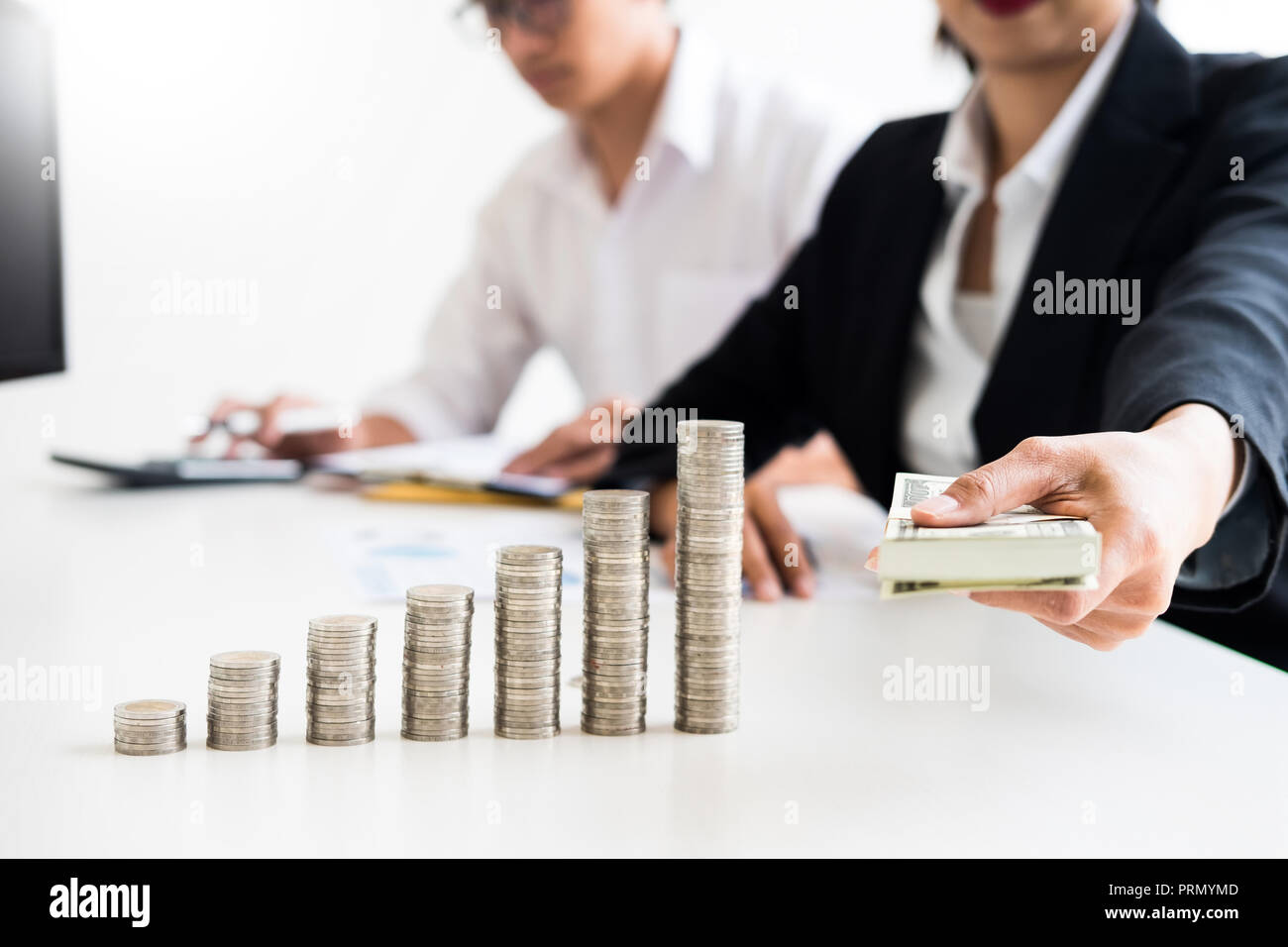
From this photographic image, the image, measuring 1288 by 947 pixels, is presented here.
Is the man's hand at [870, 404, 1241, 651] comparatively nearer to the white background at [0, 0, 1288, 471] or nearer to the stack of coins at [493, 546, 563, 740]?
the stack of coins at [493, 546, 563, 740]

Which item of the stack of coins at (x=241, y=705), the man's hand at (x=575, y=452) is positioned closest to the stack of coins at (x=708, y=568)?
the stack of coins at (x=241, y=705)

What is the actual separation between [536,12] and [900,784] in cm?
193

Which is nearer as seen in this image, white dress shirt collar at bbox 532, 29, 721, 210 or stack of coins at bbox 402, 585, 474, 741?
stack of coins at bbox 402, 585, 474, 741

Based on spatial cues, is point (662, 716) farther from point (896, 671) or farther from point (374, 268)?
point (374, 268)

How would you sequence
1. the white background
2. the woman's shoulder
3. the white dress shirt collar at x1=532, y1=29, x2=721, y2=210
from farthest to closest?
the white background < the white dress shirt collar at x1=532, y1=29, x2=721, y2=210 < the woman's shoulder

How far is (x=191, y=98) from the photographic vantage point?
428cm

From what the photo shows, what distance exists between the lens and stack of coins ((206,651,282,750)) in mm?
894

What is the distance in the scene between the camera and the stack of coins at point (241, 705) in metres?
0.89

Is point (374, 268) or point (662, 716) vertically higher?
point (374, 268)

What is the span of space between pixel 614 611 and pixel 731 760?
0.13m

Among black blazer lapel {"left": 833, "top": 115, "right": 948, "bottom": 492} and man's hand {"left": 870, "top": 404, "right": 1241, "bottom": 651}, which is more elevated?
black blazer lapel {"left": 833, "top": 115, "right": 948, "bottom": 492}

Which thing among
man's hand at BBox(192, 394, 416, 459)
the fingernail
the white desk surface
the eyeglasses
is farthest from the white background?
the fingernail

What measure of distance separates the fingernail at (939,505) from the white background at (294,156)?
3.49 metres
